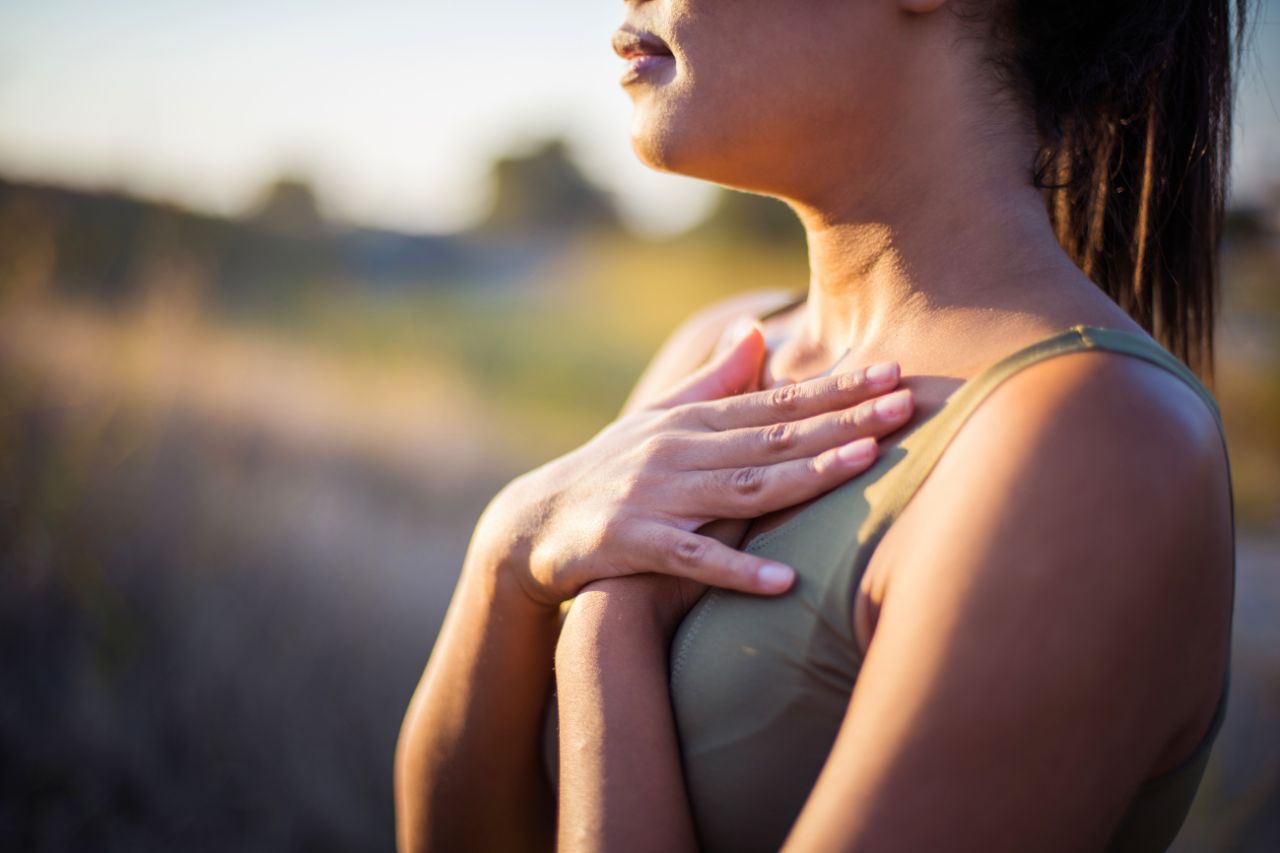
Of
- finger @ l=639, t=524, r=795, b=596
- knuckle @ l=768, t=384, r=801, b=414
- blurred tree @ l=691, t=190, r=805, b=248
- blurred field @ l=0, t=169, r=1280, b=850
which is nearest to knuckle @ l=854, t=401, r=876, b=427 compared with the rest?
knuckle @ l=768, t=384, r=801, b=414

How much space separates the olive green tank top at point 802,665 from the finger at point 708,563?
2cm

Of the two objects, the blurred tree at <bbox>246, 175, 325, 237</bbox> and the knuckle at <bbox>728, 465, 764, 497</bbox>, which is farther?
the blurred tree at <bbox>246, 175, 325, 237</bbox>

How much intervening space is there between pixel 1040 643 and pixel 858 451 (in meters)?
0.34

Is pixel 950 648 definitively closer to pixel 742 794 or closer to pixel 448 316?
pixel 742 794

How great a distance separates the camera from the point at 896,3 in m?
1.37

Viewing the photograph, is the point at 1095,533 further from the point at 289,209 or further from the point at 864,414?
the point at 289,209

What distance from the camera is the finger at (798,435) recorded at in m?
1.22

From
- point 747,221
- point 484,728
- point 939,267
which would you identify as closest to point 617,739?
point 484,728

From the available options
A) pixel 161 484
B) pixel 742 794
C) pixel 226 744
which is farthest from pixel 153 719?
pixel 742 794

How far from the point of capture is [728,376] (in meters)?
1.64

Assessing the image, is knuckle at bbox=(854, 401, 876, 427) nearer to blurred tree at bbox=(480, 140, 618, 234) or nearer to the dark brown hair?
the dark brown hair

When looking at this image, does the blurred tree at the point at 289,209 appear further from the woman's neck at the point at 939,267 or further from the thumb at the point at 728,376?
the woman's neck at the point at 939,267

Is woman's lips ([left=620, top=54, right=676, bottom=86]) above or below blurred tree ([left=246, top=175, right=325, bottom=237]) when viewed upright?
below

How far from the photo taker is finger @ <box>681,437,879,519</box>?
121cm
